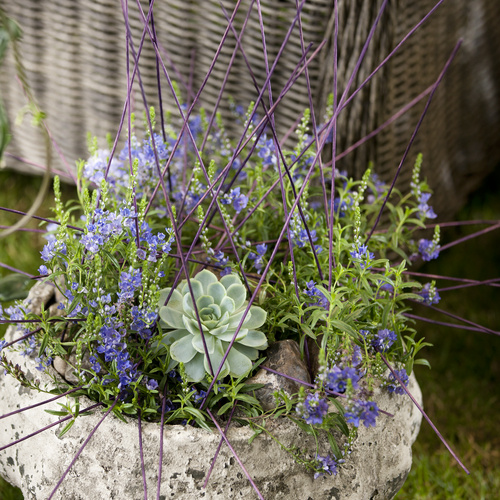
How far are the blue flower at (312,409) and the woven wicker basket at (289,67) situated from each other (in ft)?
2.33

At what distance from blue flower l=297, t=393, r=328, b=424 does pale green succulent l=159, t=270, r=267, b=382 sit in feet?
0.37

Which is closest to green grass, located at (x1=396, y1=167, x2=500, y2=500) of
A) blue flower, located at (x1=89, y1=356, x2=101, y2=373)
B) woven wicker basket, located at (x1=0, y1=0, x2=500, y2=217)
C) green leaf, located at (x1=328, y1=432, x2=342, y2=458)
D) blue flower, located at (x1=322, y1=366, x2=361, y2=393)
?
woven wicker basket, located at (x1=0, y1=0, x2=500, y2=217)

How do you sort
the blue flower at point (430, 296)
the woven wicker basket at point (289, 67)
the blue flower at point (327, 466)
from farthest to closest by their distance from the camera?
the woven wicker basket at point (289, 67)
the blue flower at point (430, 296)
the blue flower at point (327, 466)

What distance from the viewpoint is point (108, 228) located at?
0.75 metres

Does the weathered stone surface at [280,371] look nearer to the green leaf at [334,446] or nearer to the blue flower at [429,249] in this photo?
the green leaf at [334,446]

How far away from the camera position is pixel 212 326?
0.78 meters

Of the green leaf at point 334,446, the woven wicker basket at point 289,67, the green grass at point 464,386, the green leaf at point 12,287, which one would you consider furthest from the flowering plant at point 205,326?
the green grass at point 464,386

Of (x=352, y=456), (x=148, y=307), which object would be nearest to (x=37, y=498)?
(x=148, y=307)

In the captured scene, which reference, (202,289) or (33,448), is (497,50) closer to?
(202,289)

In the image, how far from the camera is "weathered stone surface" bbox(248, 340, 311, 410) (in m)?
0.78

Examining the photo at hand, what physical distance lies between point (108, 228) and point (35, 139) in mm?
1193

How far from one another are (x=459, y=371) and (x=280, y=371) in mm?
973

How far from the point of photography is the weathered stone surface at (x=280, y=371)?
78cm

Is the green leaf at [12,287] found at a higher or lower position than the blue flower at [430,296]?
higher
